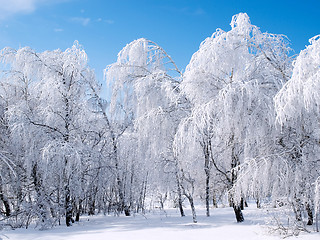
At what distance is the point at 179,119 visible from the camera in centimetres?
778

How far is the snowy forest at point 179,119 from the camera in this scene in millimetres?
5824

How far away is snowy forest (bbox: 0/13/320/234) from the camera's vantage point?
19.1 feet

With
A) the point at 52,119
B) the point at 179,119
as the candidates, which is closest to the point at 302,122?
the point at 179,119

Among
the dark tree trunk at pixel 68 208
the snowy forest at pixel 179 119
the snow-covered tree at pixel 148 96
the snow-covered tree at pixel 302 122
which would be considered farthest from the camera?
the dark tree trunk at pixel 68 208

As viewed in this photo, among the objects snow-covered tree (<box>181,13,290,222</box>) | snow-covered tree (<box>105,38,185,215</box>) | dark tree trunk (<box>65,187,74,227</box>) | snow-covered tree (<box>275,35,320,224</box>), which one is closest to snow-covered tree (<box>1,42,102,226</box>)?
dark tree trunk (<box>65,187,74,227</box>)

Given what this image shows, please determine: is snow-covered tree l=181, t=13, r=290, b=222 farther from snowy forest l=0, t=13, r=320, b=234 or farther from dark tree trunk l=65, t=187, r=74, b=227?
dark tree trunk l=65, t=187, r=74, b=227

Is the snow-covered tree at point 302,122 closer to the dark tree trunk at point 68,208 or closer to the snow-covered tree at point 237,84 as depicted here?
the snow-covered tree at point 237,84

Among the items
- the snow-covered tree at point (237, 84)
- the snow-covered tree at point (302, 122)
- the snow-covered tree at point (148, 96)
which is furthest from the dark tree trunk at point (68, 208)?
the snow-covered tree at point (302, 122)

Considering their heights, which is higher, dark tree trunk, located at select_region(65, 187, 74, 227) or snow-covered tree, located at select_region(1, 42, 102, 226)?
snow-covered tree, located at select_region(1, 42, 102, 226)

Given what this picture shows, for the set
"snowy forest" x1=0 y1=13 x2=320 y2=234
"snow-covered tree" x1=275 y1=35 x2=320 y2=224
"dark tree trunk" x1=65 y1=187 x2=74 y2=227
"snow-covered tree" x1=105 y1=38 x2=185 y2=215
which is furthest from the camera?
"dark tree trunk" x1=65 y1=187 x2=74 y2=227

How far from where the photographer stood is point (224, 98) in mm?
6082

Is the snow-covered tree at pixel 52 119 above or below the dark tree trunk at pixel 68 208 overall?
above

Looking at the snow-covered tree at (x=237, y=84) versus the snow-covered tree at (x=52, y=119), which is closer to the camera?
the snow-covered tree at (x=237, y=84)

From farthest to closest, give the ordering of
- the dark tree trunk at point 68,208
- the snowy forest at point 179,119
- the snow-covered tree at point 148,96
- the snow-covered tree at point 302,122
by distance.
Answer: the dark tree trunk at point 68,208 → the snow-covered tree at point 148,96 → the snowy forest at point 179,119 → the snow-covered tree at point 302,122
